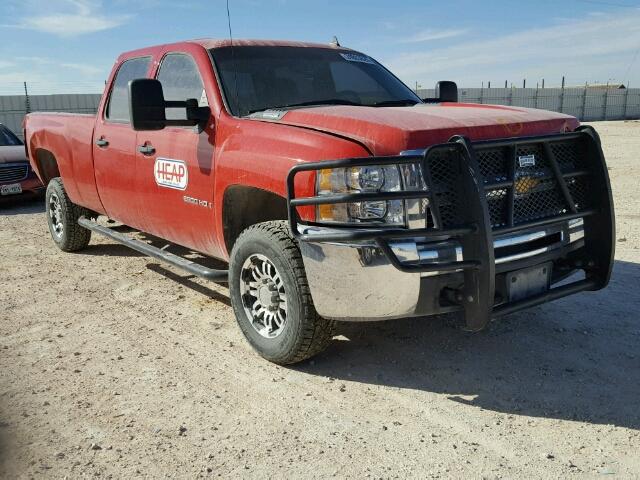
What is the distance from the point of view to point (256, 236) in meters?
3.58

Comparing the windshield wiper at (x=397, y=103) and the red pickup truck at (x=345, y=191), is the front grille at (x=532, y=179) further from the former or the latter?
the windshield wiper at (x=397, y=103)

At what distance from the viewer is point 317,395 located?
332cm

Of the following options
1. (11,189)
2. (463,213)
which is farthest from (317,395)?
(11,189)

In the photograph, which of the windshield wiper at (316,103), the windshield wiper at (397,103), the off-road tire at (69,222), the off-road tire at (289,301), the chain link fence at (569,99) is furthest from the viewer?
the chain link fence at (569,99)

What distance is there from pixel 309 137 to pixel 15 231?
246 inches

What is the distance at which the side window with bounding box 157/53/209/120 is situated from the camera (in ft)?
14.1

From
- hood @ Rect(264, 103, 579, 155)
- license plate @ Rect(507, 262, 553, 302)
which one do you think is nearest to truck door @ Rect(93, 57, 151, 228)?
hood @ Rect(264, 103, 579, 155)

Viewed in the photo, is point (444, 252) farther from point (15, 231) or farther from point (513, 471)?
point (15, 231)

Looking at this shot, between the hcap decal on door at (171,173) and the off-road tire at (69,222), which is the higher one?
the hcap decal on door at (171,173)

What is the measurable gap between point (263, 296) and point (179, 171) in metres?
1.19

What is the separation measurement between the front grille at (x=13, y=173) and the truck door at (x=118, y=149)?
17.2 feet

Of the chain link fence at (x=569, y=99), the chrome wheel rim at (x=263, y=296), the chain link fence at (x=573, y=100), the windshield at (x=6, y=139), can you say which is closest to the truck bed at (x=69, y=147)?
the chrome wheel rim at (x=263, y=296)

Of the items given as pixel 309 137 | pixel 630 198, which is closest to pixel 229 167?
pixel 309 137

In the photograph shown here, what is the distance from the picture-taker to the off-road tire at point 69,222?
6398 millimetres
